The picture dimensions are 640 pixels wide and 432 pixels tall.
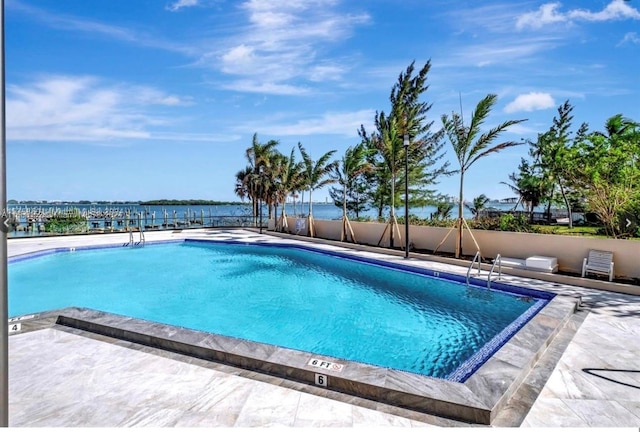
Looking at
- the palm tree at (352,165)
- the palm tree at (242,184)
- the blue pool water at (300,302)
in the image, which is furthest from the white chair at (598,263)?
the palm tree at (242,184)

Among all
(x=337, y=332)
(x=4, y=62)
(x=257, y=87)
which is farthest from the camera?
(x=257, y=87)

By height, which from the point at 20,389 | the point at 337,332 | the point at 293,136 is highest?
the point at 293,136

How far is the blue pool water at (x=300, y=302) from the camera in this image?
5.25m

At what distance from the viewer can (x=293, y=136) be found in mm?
18781

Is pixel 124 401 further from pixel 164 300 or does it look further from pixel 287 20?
pixel 287 20

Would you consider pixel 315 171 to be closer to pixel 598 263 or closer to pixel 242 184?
pixel 242 184

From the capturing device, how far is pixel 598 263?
793cm

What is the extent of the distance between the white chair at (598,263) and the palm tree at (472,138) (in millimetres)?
3145

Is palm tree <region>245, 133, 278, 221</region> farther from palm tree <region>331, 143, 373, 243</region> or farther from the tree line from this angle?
palm tree <region>331, 143, 373, 243</region>

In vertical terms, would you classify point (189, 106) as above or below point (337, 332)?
above

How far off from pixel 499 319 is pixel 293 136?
14766 millimetres

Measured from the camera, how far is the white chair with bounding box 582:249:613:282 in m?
7.74

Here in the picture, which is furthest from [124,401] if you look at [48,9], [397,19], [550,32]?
[550,32]

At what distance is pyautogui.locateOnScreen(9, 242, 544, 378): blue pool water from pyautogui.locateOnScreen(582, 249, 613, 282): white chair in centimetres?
223
